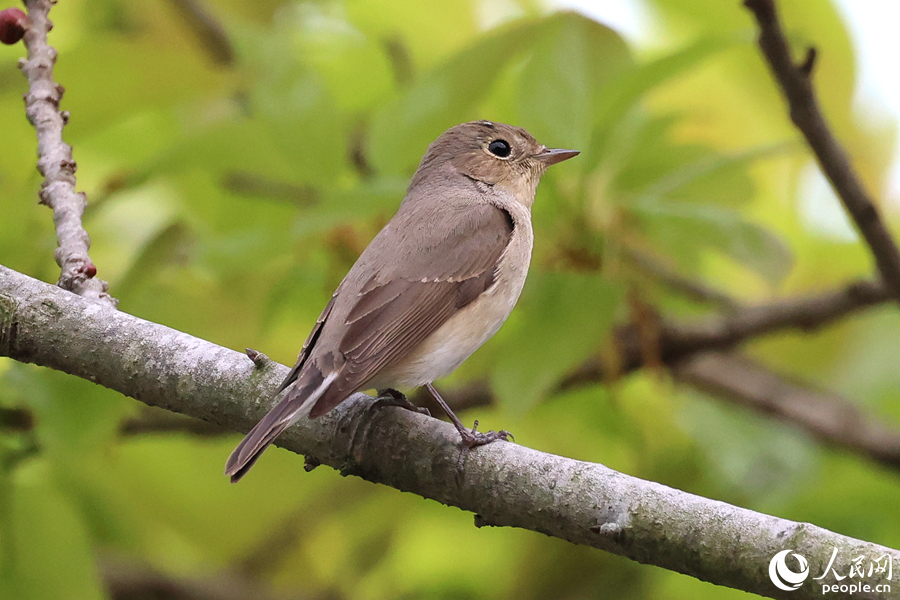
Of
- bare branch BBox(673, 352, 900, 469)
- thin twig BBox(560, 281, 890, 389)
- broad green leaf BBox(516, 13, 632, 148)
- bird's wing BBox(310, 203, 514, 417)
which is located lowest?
bare branch BBox(673, 352, 900, 469)

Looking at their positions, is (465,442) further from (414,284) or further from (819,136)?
(819,136)

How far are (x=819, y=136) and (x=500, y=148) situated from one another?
1723 millimetres

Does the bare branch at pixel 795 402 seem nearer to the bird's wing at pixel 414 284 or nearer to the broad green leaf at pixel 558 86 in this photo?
the bird's wing at pixel 414 284

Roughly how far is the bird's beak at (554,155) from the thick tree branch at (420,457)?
53.9 inches

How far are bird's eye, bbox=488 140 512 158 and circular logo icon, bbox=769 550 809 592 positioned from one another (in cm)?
274

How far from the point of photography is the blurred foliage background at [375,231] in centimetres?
329

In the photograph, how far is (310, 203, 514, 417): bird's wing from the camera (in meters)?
3.10

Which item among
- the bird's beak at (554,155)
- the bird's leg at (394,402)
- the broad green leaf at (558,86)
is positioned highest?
the broad green leaf at (558,86)

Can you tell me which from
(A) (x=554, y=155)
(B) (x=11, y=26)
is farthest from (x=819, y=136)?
(B) (x=11, y=26)

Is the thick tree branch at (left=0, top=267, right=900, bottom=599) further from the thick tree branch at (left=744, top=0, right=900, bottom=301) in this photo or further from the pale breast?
the thick tree branch at (left=744, top=0, right=900, bottom=301)

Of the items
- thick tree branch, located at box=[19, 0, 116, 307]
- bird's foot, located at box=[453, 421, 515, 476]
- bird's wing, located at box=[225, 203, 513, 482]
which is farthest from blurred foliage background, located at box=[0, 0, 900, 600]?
bird's foot, located at box=[453, 421, 515, 476]

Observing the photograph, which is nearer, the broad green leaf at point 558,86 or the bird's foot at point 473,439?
the bird's foot at point 473,439

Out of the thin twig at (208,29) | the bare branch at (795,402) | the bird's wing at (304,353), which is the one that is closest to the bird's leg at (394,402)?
the bird's wing at (304,353)

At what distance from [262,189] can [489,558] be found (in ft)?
6.64
